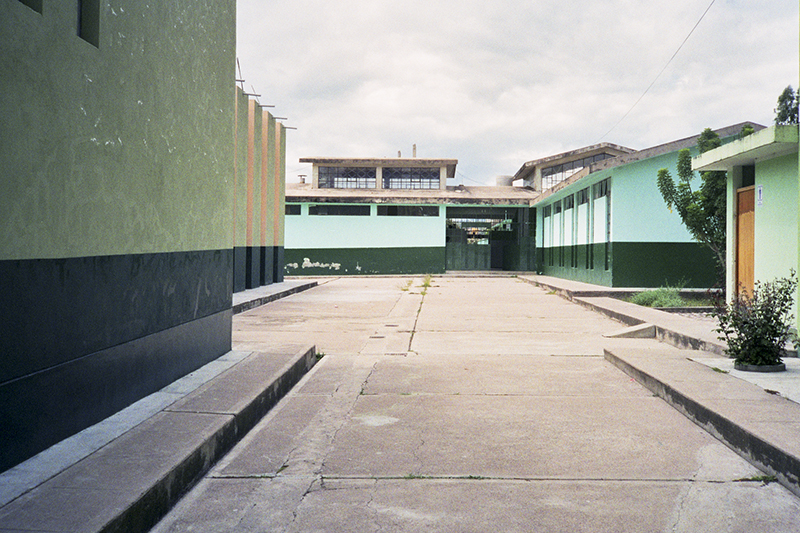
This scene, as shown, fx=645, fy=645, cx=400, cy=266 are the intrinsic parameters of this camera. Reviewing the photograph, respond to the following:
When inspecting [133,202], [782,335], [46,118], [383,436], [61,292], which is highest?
[46,118]

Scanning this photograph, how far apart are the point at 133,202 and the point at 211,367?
2.14m

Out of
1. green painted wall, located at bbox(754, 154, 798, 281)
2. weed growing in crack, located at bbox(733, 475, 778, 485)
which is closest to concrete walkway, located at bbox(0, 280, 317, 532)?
weed growing in crack, located at bbox(733, 475, 778, 485)

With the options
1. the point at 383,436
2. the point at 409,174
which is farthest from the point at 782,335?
the point at 409,174

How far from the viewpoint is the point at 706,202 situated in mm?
14953

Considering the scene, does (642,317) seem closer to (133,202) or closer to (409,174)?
→ (133,202)

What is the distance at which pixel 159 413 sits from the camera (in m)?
4.70

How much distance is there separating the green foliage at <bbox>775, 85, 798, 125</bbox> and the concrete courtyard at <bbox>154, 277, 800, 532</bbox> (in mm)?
11050

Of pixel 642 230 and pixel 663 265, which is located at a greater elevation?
pixel 642 230

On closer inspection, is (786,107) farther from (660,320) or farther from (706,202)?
(660,320)

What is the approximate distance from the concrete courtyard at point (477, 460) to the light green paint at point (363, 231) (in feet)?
77.8

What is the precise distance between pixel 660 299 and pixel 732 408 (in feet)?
34.0

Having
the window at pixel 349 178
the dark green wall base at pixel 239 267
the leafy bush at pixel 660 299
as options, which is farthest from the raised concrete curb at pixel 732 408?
the window at pixel 349 178

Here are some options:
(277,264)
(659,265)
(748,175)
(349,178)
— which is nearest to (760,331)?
(748,175)

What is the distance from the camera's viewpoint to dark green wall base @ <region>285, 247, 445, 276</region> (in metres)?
31.8
